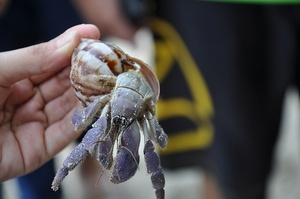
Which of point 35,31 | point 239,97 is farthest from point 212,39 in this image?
point 35,31

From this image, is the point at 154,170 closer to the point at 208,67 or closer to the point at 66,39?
the point at 66,39

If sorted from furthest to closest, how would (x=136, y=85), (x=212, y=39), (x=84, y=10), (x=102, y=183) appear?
1. (x=102, y=183)
2. (x=84, y=10)
3. (x=212, y=39)
4. (x=136, y=85)

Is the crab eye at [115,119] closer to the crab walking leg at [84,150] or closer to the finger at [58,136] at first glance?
the crab walking leg at [84,150]

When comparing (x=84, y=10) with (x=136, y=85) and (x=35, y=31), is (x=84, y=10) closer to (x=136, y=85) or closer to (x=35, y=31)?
(x=35, y=31)

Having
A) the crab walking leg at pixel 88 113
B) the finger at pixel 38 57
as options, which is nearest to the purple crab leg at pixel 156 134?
the crab walking leg at pixel 88 113

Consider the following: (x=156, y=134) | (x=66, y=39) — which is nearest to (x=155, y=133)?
(x=156, y=134)

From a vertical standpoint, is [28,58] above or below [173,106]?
above
